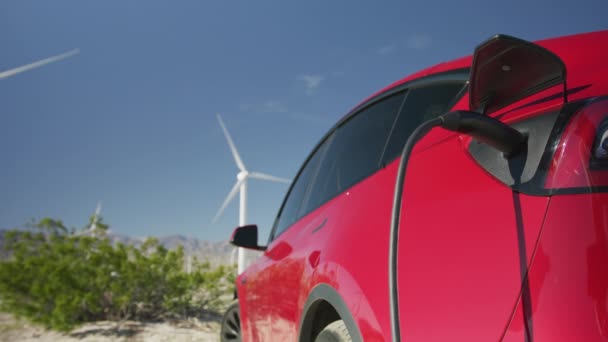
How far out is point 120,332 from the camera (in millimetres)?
7871

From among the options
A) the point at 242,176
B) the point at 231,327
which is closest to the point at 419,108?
the point at 231,327

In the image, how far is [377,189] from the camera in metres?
1.35

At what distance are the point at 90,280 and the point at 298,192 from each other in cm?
688

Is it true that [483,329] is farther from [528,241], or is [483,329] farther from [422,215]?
[422,215]

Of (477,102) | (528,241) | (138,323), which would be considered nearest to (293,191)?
(477,102)

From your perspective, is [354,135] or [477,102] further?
[354,135]

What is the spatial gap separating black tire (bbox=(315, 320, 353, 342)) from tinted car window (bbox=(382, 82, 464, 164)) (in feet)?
1.79

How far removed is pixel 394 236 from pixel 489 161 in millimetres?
249

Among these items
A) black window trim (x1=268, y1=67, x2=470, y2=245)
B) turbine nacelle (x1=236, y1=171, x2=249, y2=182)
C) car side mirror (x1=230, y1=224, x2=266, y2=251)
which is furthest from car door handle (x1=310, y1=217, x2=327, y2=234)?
turbine nacelle (x1=236, y1=171, x2=249, y2=182)

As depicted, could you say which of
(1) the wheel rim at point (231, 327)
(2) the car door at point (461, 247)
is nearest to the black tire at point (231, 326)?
(1) the wheel rim at point (231, 327)

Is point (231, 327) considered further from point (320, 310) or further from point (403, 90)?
point (403, 90)

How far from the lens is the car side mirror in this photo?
3211mm

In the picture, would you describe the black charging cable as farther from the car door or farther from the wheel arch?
the wheel arch

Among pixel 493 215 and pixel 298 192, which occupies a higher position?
pixel 298 192
